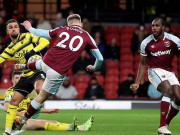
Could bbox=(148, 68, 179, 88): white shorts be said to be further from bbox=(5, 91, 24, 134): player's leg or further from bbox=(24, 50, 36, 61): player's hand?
bbox=(5, 91, 24, 134): player's leg

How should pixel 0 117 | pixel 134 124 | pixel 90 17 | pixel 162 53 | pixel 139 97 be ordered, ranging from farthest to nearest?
pixel 90 17 < pixel 139 97 < pixel 0 117 < pixel 134 124 < pixel 162 53

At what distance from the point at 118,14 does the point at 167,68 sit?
12.9 meters

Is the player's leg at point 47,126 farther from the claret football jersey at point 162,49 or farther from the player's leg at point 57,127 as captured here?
the claret football jersey at point 162,49

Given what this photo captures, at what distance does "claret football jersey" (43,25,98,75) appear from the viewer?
10.0 meters

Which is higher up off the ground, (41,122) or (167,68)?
(167,68)

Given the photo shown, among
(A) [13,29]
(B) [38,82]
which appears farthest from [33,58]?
(A) [13,29]

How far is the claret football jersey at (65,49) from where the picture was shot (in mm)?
10000

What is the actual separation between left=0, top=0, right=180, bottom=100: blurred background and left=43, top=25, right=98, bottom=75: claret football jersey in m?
9.34

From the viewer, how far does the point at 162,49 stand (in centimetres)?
1116

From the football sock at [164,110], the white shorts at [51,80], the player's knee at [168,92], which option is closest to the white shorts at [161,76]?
the player's knee at [168,92]

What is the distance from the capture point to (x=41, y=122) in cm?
1138

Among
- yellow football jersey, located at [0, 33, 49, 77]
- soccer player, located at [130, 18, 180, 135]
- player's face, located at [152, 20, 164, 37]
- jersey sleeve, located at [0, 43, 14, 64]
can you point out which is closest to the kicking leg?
soccer player, located at [130, 18, 180, 135]

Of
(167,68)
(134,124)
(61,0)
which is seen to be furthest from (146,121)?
(61,0)

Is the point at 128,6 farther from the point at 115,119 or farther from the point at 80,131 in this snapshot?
the point at 80,131
